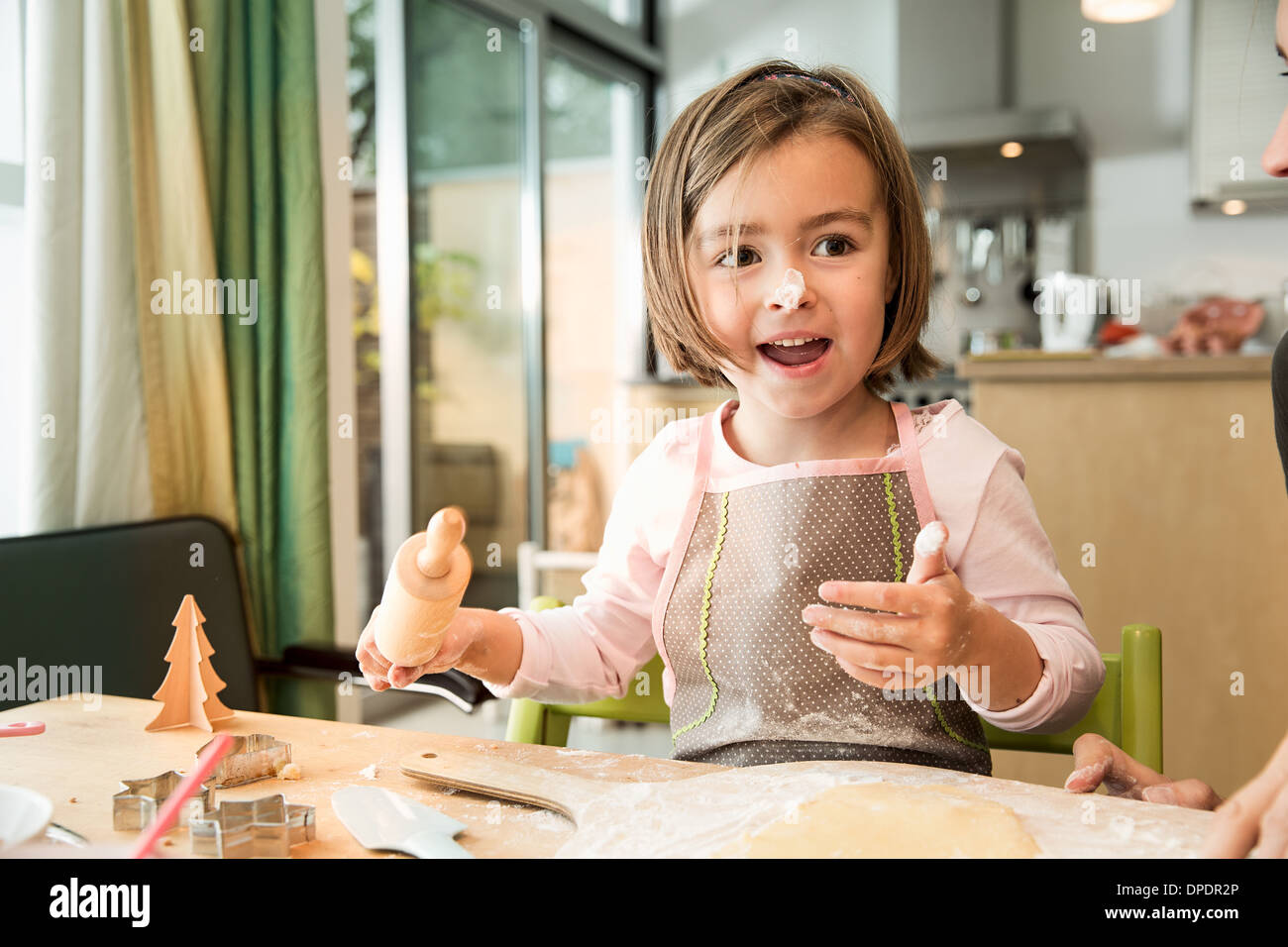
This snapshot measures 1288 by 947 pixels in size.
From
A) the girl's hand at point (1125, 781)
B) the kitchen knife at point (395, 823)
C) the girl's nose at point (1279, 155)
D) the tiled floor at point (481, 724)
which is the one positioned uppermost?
the girl's nose at point (1279, 155)

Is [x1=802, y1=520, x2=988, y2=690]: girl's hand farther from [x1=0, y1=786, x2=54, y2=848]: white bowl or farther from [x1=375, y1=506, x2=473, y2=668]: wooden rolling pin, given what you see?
[x1=0, y1=786, x2=54, y2=848]: white bowl

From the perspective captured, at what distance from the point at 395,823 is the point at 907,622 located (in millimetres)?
348

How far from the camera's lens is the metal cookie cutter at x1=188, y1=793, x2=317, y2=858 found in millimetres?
619

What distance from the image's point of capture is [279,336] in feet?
6.38

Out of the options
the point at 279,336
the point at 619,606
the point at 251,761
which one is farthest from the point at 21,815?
Answer: the point at 279,336

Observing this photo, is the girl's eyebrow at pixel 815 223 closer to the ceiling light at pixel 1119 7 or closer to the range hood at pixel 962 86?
the ceiling light at pixel 1119 7

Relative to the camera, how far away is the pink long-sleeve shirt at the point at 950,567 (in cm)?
88

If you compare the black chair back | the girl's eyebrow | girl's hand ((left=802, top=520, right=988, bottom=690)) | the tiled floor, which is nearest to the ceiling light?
the tiled floor

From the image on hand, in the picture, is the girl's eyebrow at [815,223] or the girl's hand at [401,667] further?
the girl's eyebrow at [815,223]

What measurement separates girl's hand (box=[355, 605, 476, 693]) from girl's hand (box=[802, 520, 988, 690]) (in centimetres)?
30

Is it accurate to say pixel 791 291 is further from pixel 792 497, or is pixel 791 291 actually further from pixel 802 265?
pixel 792 497

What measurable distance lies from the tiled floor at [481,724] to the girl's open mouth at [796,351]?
208cm

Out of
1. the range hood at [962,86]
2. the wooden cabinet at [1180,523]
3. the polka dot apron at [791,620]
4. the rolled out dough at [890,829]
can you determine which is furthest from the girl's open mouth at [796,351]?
the range hood at [962,86]
